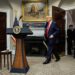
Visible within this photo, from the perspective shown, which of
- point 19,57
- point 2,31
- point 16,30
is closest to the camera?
point 16,30

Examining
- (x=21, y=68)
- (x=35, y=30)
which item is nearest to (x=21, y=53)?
(x=21, y=68)

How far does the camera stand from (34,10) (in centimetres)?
916

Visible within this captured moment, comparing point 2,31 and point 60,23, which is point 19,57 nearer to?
point 60,23

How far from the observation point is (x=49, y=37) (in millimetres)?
6840

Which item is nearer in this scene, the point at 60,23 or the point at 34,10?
the point at 60,23

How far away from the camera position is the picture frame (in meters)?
9.08

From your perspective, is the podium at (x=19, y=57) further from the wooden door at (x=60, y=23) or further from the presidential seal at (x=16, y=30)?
the wooden door at (x=60, y=23)

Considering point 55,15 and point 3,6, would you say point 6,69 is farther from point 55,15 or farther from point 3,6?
point 3,6

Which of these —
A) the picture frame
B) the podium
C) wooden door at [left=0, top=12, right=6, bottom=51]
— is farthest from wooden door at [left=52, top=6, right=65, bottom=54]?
the podium

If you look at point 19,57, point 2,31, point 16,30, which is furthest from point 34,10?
point 19,57

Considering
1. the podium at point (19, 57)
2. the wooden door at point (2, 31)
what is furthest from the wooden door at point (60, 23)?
the podium at point (19, 57)

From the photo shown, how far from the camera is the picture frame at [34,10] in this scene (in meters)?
9.08

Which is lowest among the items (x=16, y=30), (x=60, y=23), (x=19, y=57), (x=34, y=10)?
(x=19, y=57)

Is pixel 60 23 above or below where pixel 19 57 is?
above
